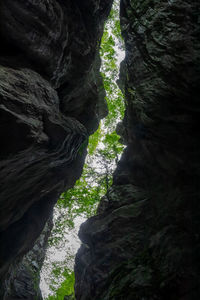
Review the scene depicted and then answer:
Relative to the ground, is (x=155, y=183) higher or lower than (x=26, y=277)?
higher

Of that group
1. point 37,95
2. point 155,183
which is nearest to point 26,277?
point 155,183

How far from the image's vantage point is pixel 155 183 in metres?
11.8

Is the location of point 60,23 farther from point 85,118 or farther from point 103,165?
point 103,165

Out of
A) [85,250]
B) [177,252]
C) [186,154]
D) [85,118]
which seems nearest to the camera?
[177,252]

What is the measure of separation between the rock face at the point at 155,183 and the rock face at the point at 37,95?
2.78 m

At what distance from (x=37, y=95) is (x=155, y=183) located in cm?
837

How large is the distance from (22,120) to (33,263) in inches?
591

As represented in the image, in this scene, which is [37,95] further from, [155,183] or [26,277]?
[26,277]

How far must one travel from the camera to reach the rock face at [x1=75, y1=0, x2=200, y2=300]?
25.3 ft

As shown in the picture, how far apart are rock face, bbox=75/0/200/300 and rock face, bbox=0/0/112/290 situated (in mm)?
2782

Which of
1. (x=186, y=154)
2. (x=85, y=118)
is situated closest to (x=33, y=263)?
(x=85, y=118)

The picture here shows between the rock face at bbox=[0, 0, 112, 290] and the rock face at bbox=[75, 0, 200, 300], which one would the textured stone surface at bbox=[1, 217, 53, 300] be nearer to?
the rock face at bbox=[0, 0, 112, 290]

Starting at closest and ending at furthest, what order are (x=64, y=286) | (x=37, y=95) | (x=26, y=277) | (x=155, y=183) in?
(x=37, y=95)
(x=155, y=183)
(x=26, y=277)
(x=64, y=286)

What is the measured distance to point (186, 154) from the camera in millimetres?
10008
